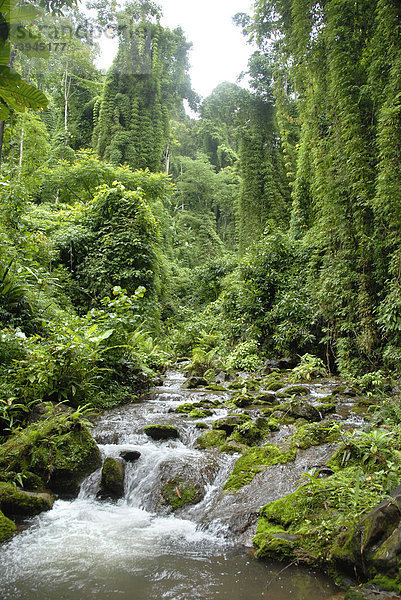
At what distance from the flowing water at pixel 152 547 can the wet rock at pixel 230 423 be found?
1.93ft

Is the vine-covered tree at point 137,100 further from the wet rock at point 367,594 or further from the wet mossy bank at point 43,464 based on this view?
the wet rock at point 367,594

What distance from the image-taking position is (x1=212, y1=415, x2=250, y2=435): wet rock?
559cm

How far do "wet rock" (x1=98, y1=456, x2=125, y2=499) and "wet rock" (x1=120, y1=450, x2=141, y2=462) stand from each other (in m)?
0.31

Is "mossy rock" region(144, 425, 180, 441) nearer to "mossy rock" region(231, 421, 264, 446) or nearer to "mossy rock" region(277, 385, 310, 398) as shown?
"mossy rock" region(231, 421, 264, 446)

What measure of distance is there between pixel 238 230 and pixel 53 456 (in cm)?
1988

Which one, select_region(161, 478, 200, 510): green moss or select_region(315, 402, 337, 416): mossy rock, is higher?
select_region(315, 402, 337, 416): mossy rock

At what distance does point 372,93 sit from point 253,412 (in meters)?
6.70

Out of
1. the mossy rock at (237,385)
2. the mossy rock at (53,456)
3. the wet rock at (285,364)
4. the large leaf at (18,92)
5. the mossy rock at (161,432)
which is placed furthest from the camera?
the wet rock at (285,364)

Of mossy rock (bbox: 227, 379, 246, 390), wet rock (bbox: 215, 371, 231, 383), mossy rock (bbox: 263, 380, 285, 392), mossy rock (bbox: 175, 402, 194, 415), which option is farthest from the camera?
wet rock (bbox: 215, 371, 231, 383)

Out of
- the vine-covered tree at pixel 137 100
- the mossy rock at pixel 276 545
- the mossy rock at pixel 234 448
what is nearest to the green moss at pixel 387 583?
the mossy rock at pixel 276 545

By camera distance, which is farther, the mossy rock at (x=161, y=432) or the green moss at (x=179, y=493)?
Result: the mossy rock at (x=161, y=432)

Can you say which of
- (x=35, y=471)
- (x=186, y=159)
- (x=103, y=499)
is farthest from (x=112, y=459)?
(x=186, y=159)

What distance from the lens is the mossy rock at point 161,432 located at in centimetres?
552

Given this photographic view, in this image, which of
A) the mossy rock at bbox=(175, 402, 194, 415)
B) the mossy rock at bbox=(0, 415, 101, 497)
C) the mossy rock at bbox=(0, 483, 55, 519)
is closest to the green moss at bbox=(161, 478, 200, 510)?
the mossy rock at bbox=(0, 415, 101, 497)
